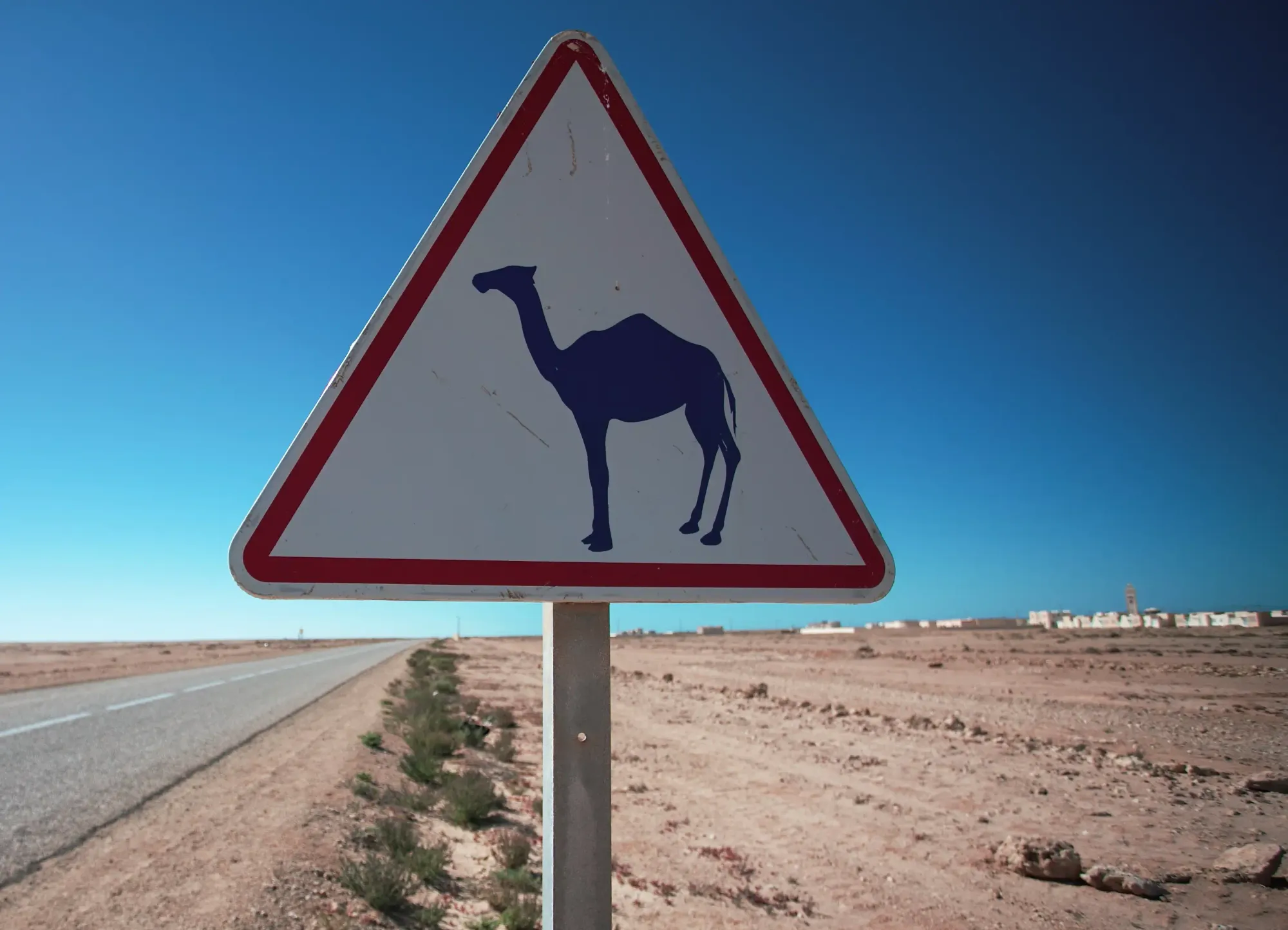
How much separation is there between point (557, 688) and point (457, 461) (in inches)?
17.1

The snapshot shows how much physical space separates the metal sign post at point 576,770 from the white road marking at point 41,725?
49.2 ft

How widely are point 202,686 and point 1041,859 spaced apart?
933 inches

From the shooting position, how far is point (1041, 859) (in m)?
6.42

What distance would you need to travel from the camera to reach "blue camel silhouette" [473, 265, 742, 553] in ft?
4.31

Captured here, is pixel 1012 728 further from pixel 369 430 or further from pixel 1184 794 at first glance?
pixel 369 430

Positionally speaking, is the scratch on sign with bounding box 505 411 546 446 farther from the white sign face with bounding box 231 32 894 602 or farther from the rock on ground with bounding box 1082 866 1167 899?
the rock on ground with bounding box 1082 866 1167 899

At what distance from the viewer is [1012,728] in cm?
1370

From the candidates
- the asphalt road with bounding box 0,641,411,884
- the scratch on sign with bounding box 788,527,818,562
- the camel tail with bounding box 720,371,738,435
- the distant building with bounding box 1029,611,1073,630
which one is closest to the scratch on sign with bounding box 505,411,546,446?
the camel tail with bounding box 720,371,738,435

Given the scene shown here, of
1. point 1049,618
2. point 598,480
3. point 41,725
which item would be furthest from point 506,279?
point 1049,618

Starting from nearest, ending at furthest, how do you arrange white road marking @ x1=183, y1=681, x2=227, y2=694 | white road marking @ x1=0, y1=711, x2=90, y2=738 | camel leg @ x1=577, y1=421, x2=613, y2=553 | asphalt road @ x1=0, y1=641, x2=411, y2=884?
camel leg @ x1=577, y1=421, x2=613, y2=553 < asphalt road @ x1=0, y1=641, x2=411, y2=884 < white road marking @ x1=0, y1=711, x2=90, y2=738 < white road marking @ x1=183, y1=681, x2=227, y2=694

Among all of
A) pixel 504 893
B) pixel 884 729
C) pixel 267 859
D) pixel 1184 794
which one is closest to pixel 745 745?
pixel 884 729

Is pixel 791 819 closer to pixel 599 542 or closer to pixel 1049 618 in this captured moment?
pixel 599 542

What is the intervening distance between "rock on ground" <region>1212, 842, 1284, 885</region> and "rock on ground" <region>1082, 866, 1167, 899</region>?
2.18 ft

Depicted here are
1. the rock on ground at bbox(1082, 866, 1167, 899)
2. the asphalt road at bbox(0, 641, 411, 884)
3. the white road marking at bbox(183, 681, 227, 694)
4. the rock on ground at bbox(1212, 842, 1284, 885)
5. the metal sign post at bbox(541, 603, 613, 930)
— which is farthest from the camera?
the white road marking at bbox(183, 681, 227, 694)
